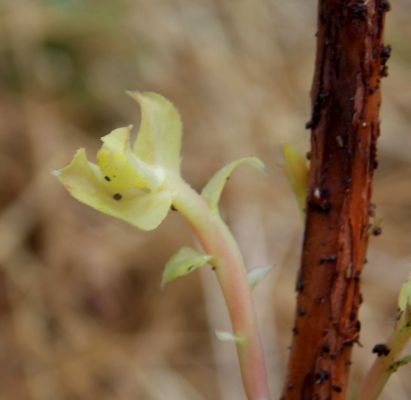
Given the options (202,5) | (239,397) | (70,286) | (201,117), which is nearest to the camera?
(239,397)

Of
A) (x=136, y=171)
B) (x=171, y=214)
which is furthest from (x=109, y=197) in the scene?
(x=171, y=214)

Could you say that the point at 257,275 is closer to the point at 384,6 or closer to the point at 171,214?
the point at 384,6

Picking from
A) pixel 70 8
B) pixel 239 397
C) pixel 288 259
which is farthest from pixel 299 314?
pixel 70 8

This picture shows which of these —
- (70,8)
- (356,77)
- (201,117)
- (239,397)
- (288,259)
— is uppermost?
(70,8)

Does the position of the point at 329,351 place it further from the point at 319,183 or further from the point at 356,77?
the point at 356,77

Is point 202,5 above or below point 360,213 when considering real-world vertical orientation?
above

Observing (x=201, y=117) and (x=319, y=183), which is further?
(x=201, y=117)
